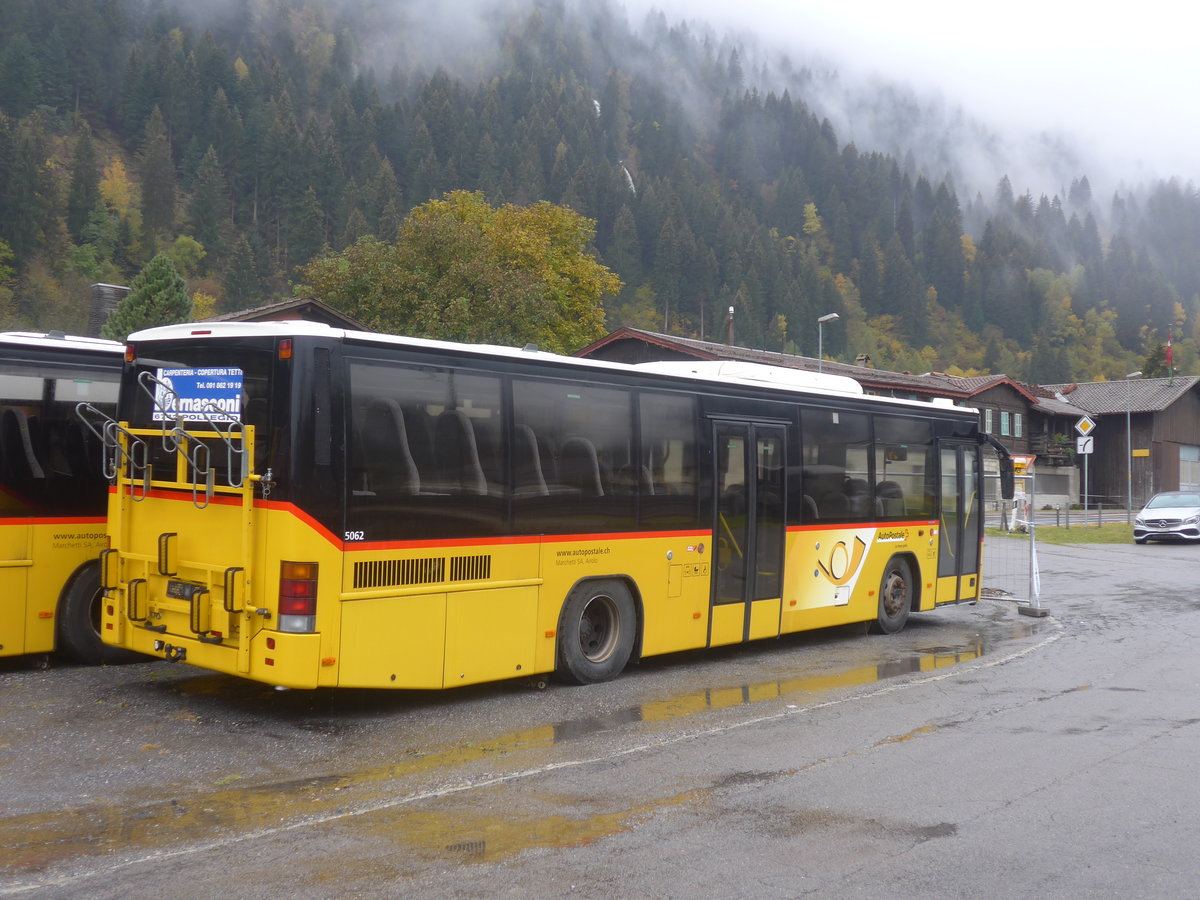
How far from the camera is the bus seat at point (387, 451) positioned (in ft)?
27.8

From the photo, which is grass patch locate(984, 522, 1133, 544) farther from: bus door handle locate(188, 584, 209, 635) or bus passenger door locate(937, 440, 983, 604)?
bus door handle locate(188, 584, 209, 635)

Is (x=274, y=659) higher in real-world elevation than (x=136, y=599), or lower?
lower

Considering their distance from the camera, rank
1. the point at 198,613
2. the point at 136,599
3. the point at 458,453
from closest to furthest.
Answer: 1. the point at 198,613
2. the point at 136,599
3. the point at 458,453

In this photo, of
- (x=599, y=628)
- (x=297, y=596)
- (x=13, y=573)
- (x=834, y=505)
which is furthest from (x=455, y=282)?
(x=297, y=596)

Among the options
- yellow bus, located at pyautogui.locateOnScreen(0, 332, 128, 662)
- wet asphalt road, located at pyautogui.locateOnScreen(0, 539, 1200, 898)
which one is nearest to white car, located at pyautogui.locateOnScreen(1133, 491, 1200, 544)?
wet asphalt road, located at pyautogui.locateOnScreen(0, 539, 1200, 898)

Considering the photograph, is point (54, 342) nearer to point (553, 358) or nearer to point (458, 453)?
point (458, 453)

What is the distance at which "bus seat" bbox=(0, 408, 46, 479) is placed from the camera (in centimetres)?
988

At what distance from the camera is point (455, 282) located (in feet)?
159

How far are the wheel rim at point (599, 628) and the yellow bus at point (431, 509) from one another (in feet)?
0.07

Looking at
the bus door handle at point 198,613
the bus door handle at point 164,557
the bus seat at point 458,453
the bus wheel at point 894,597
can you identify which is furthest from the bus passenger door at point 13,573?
the bus wheel at point 894,597

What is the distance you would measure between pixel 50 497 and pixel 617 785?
20.0 feet

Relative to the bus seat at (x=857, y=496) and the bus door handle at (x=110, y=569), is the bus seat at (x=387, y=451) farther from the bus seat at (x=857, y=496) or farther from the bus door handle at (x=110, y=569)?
the bus seat at (x=857, y=496)

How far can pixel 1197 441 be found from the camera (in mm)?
81750

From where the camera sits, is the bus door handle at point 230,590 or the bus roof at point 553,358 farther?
the bus roof at point 553,358
